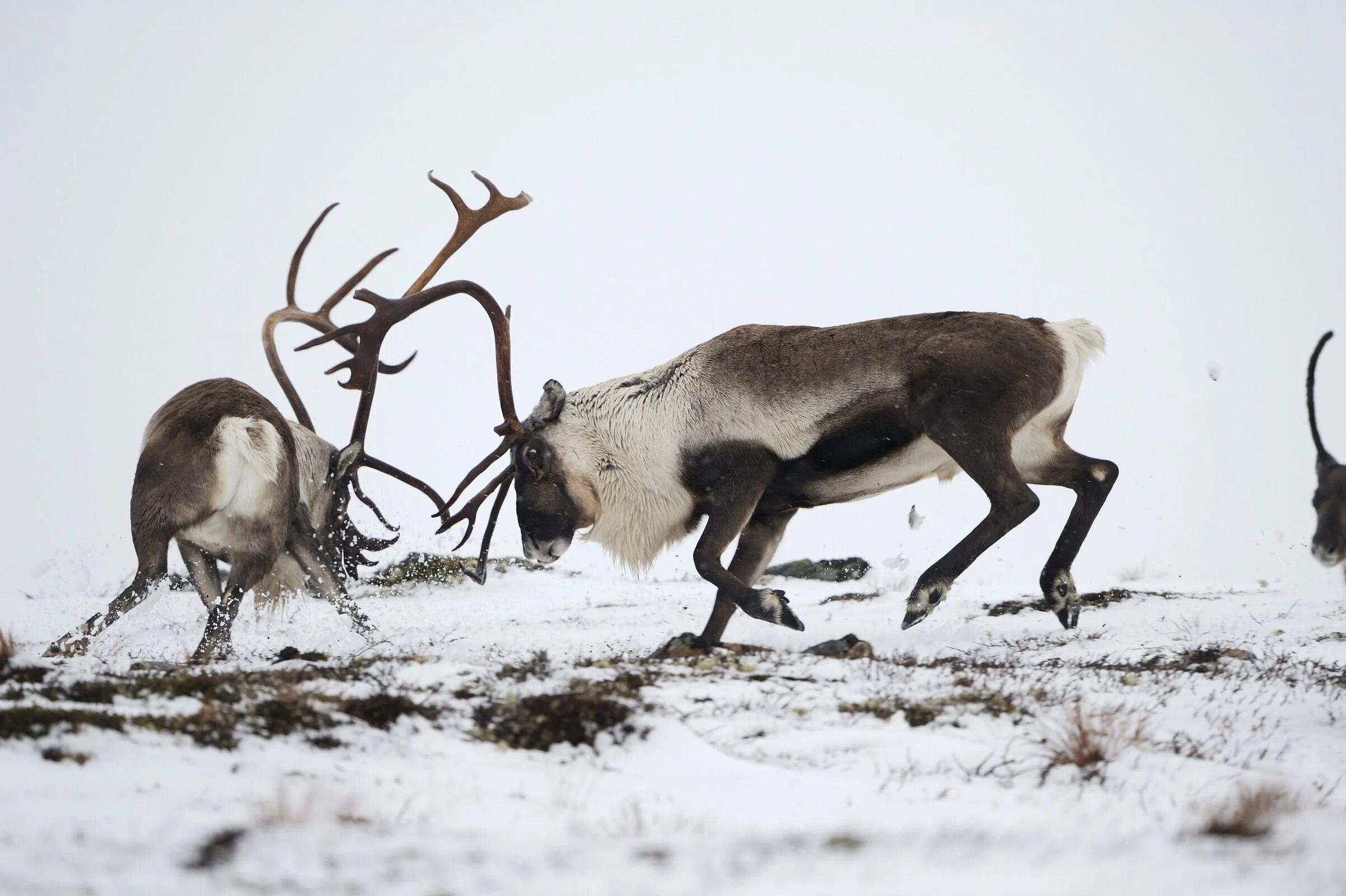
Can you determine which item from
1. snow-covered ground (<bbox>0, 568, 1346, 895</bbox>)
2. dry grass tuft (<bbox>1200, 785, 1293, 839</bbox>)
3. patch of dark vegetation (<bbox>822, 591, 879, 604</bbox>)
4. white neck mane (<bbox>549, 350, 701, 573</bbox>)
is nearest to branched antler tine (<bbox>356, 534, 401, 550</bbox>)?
white neck mane (<bbox>549, 350, 701, 573</bbox>)

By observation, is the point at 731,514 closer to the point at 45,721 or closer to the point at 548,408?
the point at 548,408

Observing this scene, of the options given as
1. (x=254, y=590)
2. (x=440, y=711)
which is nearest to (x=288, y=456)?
(x=254, y=590)

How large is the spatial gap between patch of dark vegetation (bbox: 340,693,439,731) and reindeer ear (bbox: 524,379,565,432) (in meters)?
4.20

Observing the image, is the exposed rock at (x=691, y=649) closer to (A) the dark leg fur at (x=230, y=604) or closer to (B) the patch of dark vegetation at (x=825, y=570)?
(A) the dark leg fur at (x=230, y=604)

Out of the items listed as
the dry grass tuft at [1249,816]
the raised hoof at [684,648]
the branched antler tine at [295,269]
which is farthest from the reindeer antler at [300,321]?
the dry grass tuft at [1249,816]

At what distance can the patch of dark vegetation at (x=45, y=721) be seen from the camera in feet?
10.7

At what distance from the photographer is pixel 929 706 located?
4.30m

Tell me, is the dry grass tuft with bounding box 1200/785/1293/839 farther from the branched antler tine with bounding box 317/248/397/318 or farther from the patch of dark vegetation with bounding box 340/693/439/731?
the branched antler tine with bounding box 317/248/397/318

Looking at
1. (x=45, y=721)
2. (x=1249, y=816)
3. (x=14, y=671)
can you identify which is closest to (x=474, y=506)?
(x=14, y=671)

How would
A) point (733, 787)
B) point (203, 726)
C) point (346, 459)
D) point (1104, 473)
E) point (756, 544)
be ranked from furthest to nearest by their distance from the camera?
point (346, 459) → point (756, 544) → point (1104, 473) → point (203, 726) → point (733, 787)

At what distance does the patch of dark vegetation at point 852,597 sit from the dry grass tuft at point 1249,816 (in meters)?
6.98

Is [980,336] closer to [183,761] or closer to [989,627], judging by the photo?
[989,627]

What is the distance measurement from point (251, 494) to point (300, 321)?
2.43m

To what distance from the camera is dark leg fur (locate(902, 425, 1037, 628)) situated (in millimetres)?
6613
